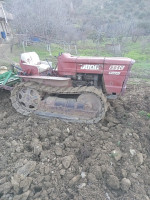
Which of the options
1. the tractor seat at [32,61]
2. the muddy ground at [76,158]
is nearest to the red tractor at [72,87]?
the tractor seat at [32,61]

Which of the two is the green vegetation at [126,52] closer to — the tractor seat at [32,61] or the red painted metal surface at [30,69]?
the tractor seat at [32,61]

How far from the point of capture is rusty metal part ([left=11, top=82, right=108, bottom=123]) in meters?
5.27

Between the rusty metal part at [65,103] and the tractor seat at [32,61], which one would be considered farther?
the tractor seat at [32,61]

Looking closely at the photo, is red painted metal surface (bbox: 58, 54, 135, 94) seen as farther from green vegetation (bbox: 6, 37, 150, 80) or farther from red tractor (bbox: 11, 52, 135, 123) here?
green vegetation (bbox: 6, 37, 150, 80)

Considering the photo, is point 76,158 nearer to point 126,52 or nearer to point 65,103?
point 65,103

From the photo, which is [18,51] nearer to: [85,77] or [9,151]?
[85,77]

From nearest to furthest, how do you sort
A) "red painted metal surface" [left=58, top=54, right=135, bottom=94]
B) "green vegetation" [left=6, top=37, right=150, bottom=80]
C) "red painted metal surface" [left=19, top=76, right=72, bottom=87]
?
"red painted metal surface" [left=58, top=54, right=135, bottom=94] < "red painted metal surface" [left=19, top=76, right=72, bottom=87] < "green vegetation" [left=6, top=37, right=150, bottom=80]

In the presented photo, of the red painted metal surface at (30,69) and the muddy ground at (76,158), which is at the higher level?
the red painted metal surface at (30,69)

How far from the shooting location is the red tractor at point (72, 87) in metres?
5.19

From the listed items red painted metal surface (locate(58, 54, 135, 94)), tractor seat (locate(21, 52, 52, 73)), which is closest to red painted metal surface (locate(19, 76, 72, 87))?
red painted metal surface (locate(58, 54, 135, 94))

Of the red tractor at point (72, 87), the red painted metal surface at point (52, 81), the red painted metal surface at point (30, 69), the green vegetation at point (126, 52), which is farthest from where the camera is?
the green vegetation at point (126, 52)

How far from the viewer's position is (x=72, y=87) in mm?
5500

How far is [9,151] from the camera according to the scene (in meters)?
4.33

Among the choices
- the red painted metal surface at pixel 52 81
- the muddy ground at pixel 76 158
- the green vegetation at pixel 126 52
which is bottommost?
the green vegetation at pixel 126 52
